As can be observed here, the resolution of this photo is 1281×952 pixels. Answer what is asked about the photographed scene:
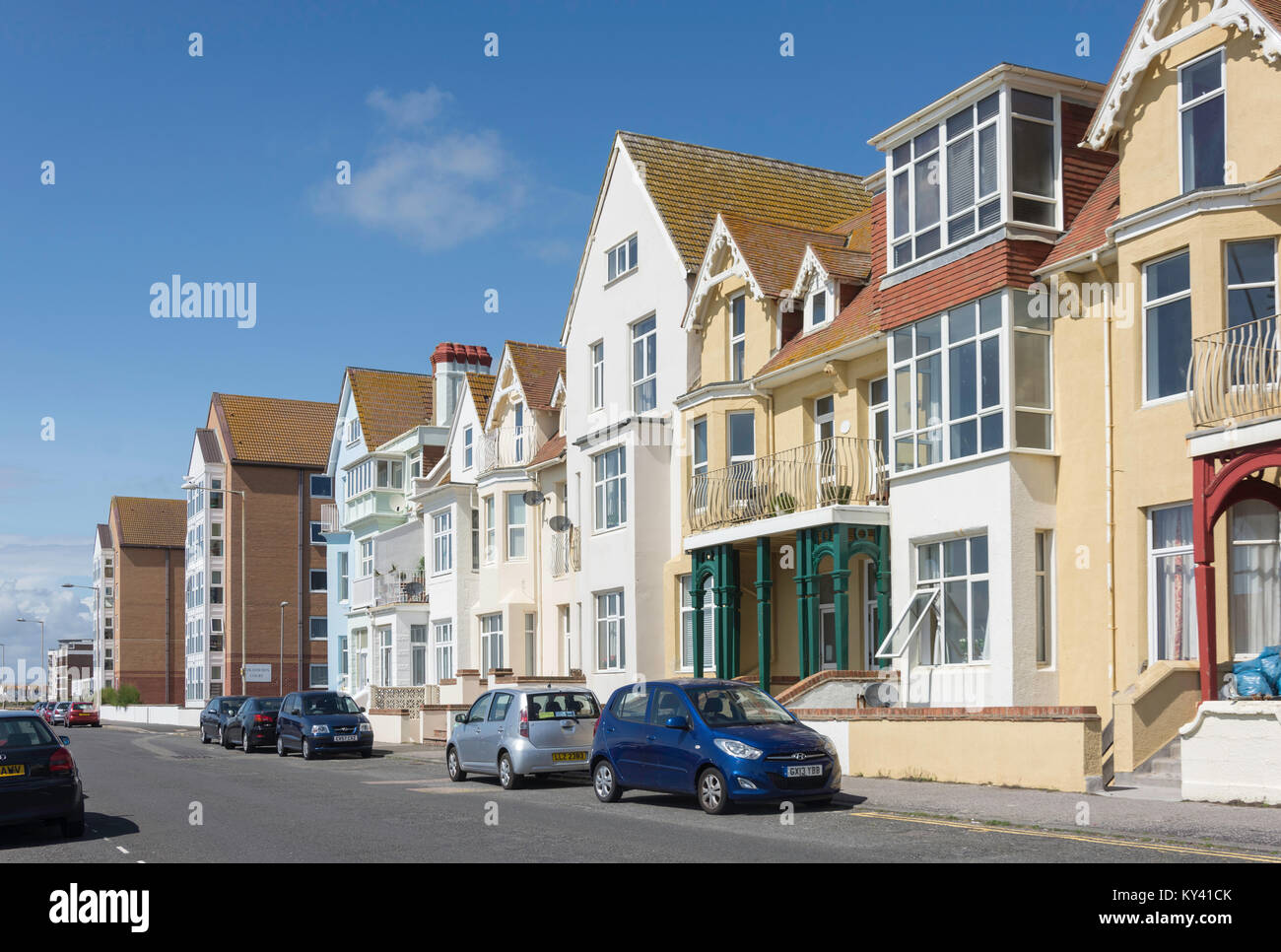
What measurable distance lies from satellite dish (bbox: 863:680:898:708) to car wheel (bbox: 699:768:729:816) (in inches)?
303

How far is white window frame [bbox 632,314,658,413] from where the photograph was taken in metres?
32.7

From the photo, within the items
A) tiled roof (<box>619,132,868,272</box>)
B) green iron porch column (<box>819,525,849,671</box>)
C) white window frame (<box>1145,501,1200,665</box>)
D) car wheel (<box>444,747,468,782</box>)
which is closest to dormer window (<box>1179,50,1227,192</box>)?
white window frame (<box>1145,501,1200,665</box>)

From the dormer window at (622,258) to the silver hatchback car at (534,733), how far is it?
48.8 ft

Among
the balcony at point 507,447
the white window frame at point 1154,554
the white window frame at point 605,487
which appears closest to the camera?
the white window frame at point 1154,554

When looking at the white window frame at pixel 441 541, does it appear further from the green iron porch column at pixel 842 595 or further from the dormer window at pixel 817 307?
the green iron porch column at pixel 842 595

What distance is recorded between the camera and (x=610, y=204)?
35.0 meters

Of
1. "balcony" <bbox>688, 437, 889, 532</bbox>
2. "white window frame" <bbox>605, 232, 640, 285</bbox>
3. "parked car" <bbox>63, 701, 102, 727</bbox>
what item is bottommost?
"parked car" <bbox>63, 701, 102, 727</bbox>

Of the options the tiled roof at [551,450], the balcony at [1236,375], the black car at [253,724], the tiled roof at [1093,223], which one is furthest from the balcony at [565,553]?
the balcony at [1236,375]

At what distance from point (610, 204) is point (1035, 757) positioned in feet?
69.3

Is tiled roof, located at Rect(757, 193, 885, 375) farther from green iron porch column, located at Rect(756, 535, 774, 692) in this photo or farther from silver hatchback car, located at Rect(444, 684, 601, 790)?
silver hatchback car, located at Rect(444, 684, 601, 790)

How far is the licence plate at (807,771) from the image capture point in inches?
609

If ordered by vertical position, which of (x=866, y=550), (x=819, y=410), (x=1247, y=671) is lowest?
(x=1247, y=671)
